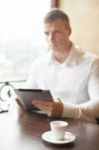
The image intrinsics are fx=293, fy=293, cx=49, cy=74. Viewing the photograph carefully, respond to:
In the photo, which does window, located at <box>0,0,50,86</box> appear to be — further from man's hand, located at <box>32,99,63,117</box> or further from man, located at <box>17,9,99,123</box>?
man's hand, located at <box>32,99,63,117</box>

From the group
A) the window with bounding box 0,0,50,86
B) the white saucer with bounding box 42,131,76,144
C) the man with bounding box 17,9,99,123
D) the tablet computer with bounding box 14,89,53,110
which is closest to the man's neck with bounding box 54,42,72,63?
the man with bounding box 17,9,99,123

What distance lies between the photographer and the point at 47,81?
2.42m

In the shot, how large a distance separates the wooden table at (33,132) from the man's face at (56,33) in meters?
0.64

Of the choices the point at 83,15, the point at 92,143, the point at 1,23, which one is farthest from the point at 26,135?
the point at 83,15

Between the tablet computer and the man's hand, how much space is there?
0.03 metres

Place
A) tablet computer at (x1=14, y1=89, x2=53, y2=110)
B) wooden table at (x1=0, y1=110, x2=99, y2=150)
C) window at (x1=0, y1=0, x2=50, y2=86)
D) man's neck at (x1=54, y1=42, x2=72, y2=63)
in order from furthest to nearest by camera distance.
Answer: window at (x1=0, y1=0, x2=50, y2=86) < man's neck at (x1=54, y1=42, x2=72, y2=63) < tablet computer at (x1=14, y1=89, x2=53, y2=110) < wooden table at (x1=0, y1=110, x2=99, y2=150)

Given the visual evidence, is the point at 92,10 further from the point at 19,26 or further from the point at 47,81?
the point at 47,81

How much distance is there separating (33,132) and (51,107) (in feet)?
1.04

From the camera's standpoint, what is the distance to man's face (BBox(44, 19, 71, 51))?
2.29 m

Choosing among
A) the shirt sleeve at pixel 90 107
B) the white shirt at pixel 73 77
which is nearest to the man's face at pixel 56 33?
the white shirt at pixel 73 77

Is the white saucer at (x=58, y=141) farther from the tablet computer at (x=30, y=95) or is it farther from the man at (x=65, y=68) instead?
the man at (x=65, y=68)

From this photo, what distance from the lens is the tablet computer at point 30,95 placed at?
5.86ft

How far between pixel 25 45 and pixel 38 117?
4.93 ft

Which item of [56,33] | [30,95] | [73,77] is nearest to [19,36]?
[56,33]
